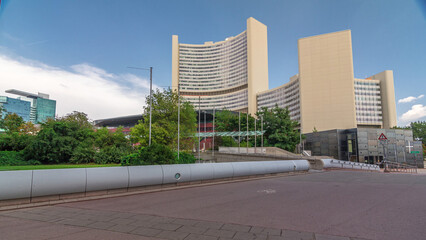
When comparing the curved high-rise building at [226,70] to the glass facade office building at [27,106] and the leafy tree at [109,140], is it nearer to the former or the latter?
the glass facade office building at [27,106]

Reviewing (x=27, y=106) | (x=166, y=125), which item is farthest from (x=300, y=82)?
(x=27, y=106)

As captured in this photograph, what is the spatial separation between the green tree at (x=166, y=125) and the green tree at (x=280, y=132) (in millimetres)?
20370

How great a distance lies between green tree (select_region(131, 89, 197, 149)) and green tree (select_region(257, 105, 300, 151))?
20370 mm

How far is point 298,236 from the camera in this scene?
15.4ft

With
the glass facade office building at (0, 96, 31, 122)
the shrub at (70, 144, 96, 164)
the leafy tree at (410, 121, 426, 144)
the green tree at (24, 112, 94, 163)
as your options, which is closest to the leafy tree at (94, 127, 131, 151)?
the green tree at (24, 112, 94, 163)

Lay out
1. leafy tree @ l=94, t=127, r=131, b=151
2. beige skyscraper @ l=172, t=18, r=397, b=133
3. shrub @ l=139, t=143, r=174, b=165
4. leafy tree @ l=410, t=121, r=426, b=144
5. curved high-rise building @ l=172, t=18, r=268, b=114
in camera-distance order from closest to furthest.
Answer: shrub @ l=139, t=143, r=174, b=165 < leafy tree @ l=94, t=127, r=131, b=151 < leafy tree @ l=410, t=121, r=426, b=144 < beige skyscraper @ l=172, t=18, r=397, b=133 < curved high-rise building @ l=172, t=18, r=268, b=114

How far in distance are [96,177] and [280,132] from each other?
42842 millimetres

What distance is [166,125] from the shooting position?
2809 cm

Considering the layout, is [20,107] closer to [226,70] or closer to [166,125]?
[226,70]

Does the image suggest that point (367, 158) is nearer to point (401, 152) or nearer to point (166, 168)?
point (401, 152)

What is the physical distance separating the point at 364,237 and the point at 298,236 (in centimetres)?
114

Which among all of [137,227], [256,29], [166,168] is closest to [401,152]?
[166,168]

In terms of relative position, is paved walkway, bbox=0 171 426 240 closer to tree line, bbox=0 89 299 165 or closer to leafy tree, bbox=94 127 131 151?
tree line, bbox=0 89 299 165

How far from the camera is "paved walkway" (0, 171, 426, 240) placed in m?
4.83
